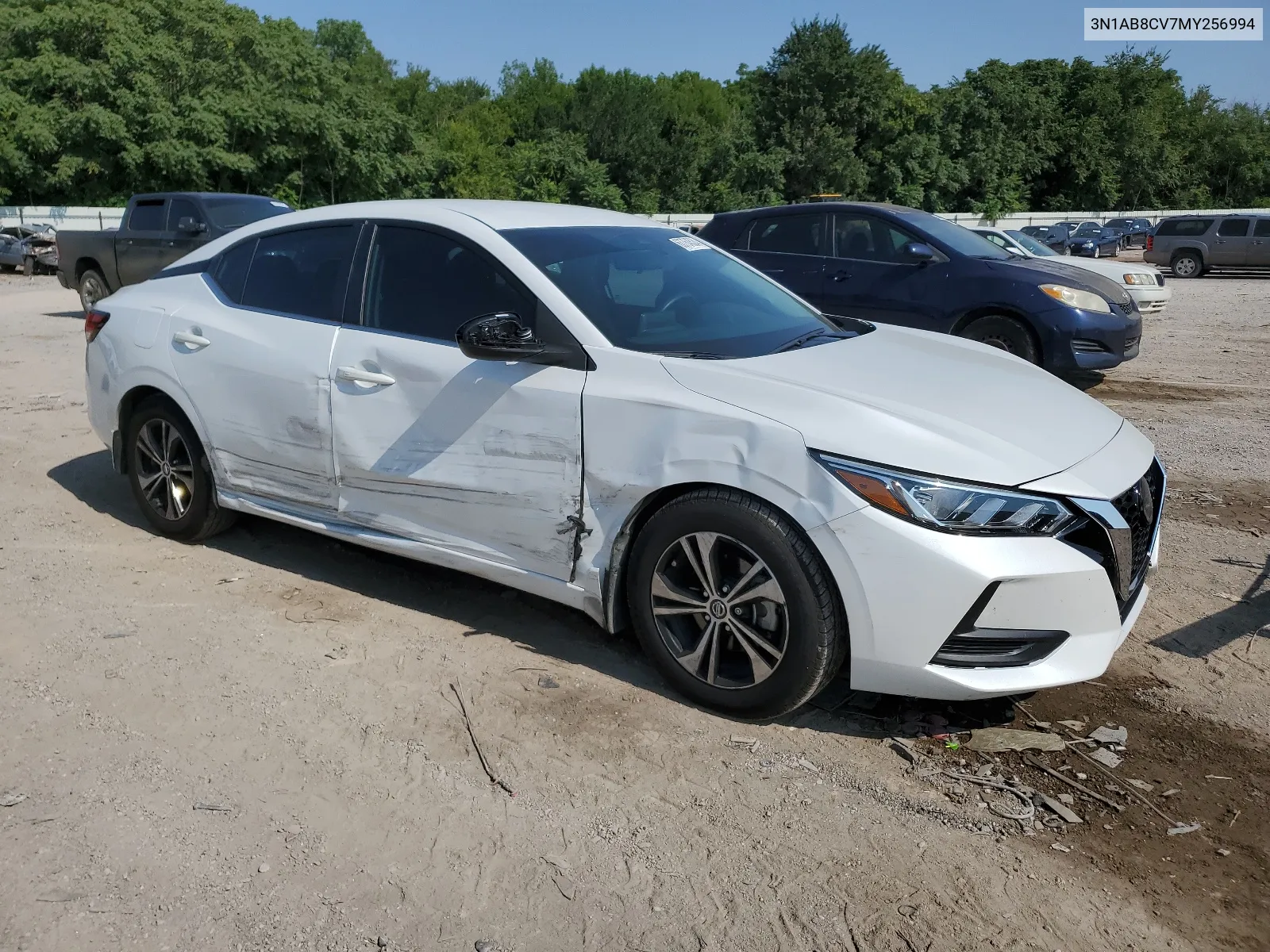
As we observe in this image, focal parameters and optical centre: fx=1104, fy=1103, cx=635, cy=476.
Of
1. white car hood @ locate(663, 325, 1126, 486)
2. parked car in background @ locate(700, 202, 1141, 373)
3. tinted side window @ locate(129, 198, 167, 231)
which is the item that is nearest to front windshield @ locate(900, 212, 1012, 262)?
parked car in background @ locate(700, 202, 1141, 373)

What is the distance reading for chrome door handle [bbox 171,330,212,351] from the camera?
197 inches

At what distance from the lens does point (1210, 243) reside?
90.5 feet

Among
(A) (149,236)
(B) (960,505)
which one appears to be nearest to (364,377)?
(B) (960,505)

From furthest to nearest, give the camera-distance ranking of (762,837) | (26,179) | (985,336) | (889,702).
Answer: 1. (26,179)
2. (985,336)
3. (889,702)
4. (762,837)

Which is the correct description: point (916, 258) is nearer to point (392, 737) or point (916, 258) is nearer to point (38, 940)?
point (392, 737)

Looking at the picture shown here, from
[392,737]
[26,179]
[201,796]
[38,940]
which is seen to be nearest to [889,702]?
[392,737]

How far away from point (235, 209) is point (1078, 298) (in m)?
10.5

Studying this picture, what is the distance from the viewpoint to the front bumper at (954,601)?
125 inches

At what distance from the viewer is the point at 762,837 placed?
9.90ft

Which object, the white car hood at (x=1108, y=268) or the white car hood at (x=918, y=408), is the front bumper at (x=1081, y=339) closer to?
the white car hood at (x=1108, y=268)

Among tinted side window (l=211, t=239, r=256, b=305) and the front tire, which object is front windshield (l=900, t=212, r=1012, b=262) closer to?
tinted side window (l=211, t=239, r=256, b=305)

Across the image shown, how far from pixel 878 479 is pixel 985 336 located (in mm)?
6878

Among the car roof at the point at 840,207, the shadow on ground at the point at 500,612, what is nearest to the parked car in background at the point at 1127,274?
the car roof at the point at 840,207

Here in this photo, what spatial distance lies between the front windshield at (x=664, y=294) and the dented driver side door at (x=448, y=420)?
0.21 meters
